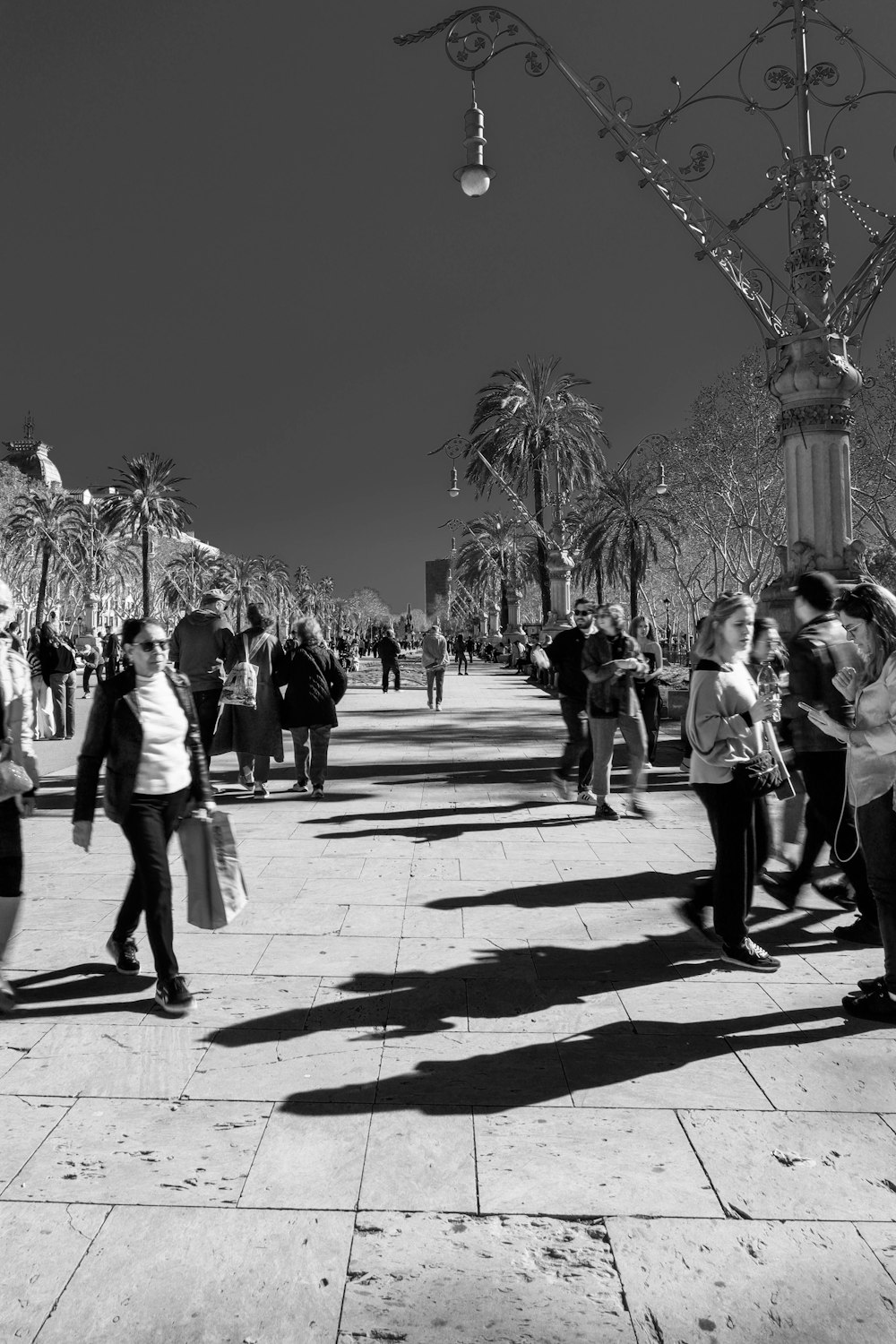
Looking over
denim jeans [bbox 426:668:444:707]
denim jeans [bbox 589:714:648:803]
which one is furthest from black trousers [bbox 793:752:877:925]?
denim jeans [bbox 426:668:444:707]

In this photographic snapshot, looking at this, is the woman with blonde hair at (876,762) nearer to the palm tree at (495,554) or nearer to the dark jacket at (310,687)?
the dark jacket at (310,687)

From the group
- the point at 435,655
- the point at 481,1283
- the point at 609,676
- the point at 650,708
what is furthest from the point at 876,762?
the point at 435,655

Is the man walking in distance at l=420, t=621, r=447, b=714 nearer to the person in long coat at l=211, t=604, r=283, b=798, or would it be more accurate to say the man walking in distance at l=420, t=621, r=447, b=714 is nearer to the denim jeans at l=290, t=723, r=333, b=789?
the denim jeans at l=290, t=723, r=333, b=789

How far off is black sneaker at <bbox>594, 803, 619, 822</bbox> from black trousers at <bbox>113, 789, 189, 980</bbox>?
15.9 ft

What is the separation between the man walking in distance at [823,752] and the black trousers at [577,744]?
10.7ft

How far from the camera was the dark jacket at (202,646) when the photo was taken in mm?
9281

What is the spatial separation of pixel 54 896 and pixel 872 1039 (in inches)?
170

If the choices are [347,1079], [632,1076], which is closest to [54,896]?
[347,1079]

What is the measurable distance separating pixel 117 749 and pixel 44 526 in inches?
2395

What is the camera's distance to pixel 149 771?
14.1 feet

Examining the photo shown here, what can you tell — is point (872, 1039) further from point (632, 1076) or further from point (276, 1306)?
point (276, 1306)

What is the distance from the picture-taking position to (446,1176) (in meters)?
2.95

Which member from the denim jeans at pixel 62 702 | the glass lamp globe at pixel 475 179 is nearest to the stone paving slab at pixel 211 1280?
the glass lamp globe at pixel 475 179

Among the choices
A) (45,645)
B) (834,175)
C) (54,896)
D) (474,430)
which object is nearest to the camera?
(54,896)
